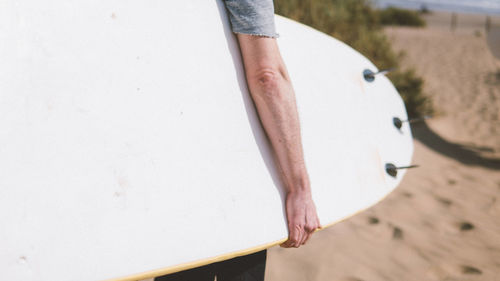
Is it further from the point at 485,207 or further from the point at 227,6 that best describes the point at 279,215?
the point at 485,207

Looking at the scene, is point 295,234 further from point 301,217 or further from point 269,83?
point 269,83

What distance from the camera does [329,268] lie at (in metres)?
1.58

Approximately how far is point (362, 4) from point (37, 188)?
19.4 ft

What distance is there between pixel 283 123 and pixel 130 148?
405 millimetres

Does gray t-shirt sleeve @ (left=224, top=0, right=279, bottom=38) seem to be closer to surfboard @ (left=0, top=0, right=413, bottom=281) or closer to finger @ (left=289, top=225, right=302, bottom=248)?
surfboard @ (left=0, top=0, right=413, bottom=281)

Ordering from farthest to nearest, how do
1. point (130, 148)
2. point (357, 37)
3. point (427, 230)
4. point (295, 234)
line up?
point (357, 37) < point (427, 230) < point (295, 234) < point (130, 148)

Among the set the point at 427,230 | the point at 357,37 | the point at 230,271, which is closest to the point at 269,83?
the point at 230,271

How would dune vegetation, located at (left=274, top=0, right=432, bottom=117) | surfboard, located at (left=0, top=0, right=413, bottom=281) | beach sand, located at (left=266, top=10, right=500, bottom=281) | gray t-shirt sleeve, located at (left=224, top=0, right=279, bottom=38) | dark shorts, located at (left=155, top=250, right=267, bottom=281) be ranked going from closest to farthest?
surfboard, located at (left=0, top=0, right=413, bottom=281) → gray t-shirt sleeve, located at (left=224, top=0, right=279, bottom=38) → dark shorts, located at (left=155, top=250, right=267, bottom=281) → beach sand, located at (left=266, top=10, right=500, bottom=281) → dune vegetation, located at (left=274, top=0, right=432, bottom=117)

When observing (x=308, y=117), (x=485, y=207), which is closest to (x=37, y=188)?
(x=308, y=117)

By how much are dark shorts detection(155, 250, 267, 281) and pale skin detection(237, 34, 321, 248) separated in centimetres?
11

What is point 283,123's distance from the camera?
34.7 inches

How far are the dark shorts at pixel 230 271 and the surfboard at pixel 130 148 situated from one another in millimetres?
90

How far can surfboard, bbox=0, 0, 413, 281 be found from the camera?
2.26 feet

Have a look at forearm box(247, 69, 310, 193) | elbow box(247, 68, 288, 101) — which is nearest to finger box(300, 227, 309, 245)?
forearm box(247, 69, 310, 193)
